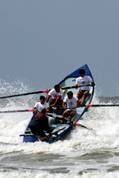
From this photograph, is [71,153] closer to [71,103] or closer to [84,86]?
[71,103]

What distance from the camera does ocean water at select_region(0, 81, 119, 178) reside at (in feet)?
36.4

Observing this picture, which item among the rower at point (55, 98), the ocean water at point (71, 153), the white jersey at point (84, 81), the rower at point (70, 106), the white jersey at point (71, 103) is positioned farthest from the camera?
the white jersey at point (84, 81)

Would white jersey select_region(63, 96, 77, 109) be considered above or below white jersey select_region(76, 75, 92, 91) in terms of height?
below

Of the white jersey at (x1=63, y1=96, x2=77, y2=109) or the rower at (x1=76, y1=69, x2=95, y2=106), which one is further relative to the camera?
the rower at (x1=76, y1=69, x2=95, y2=106)

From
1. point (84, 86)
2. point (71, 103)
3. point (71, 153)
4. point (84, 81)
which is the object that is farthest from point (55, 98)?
point (71, 153)

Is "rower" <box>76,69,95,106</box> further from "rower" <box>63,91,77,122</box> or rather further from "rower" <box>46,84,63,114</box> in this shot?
"rower" <box>63,91,77,122</box>

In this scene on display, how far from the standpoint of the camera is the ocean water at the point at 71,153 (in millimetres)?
11086

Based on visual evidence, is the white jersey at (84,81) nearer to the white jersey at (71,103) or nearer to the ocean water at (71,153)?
the ocean water at (71,153)

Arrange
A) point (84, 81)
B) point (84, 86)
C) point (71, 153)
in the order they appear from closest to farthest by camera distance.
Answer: point (71, 153), point (84, 86), point (84, 81)

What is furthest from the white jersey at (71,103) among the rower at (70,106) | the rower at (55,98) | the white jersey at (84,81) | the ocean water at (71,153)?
the white jersey at (84,81)

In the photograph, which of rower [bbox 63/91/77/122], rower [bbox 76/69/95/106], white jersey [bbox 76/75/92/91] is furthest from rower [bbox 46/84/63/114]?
white jersey [bbox 76/75/92/91]

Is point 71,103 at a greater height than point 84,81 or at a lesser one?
lesser

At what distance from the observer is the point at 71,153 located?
13.1 meters

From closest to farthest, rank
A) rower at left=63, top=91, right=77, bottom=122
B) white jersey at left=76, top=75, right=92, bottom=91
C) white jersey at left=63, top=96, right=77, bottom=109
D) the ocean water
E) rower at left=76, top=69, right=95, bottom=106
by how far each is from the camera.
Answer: the ocean water, rower at left=63, top=91, right=77, bottom=122, white jersey at left=63, top=96, right=77, bottom=109, rower at left=76, top=69, right=95, bottom=106, white jersey at left=76, top=75, right=92, bottom=91
